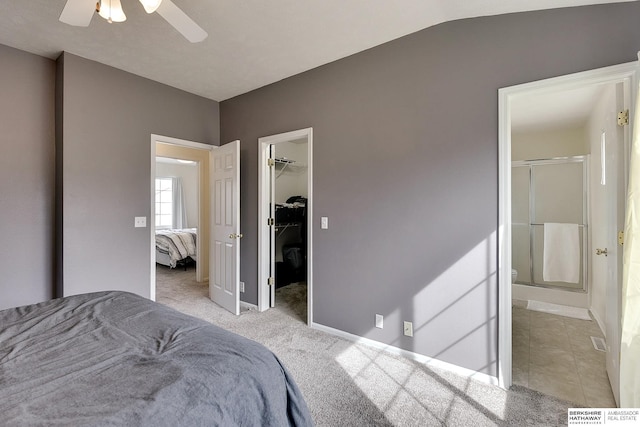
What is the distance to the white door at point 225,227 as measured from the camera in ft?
10.9

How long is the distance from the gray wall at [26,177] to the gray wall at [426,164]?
2425mm

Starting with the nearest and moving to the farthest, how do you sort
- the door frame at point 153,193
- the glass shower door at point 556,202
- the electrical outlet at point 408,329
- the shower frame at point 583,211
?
the electrical outlet at point 408,329
the door frame at point 153,193
the shower frame at point 583,211
the glass shower door at point 556,202

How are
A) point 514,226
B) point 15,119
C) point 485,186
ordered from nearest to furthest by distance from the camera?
1. point 485,186
2. point 15,119
3. point 514,226

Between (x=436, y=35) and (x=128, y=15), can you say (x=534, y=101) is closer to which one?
(x=436, y=35)

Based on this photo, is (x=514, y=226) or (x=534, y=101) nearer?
(x=534, y=101)

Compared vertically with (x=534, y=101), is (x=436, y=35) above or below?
above

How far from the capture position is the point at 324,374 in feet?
7.00

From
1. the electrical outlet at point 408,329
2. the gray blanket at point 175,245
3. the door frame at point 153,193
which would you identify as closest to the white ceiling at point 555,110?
the electrical outlet at point 408,329

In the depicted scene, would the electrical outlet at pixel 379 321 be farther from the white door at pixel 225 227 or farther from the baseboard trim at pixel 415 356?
the white door at pixel 225 227

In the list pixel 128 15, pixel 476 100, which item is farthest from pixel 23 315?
pixel 476 100

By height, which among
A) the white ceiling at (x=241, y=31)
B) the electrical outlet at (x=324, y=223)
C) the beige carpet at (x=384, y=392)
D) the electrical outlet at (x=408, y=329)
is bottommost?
the beige carpet at (x=384, y=392)

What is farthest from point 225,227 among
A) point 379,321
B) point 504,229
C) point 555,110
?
point 555,110

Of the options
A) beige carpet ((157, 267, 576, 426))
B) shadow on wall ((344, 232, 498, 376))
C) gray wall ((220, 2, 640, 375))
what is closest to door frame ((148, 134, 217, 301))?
beige carpet ((157, 267, 576, 426))

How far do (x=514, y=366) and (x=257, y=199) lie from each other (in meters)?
2.93
